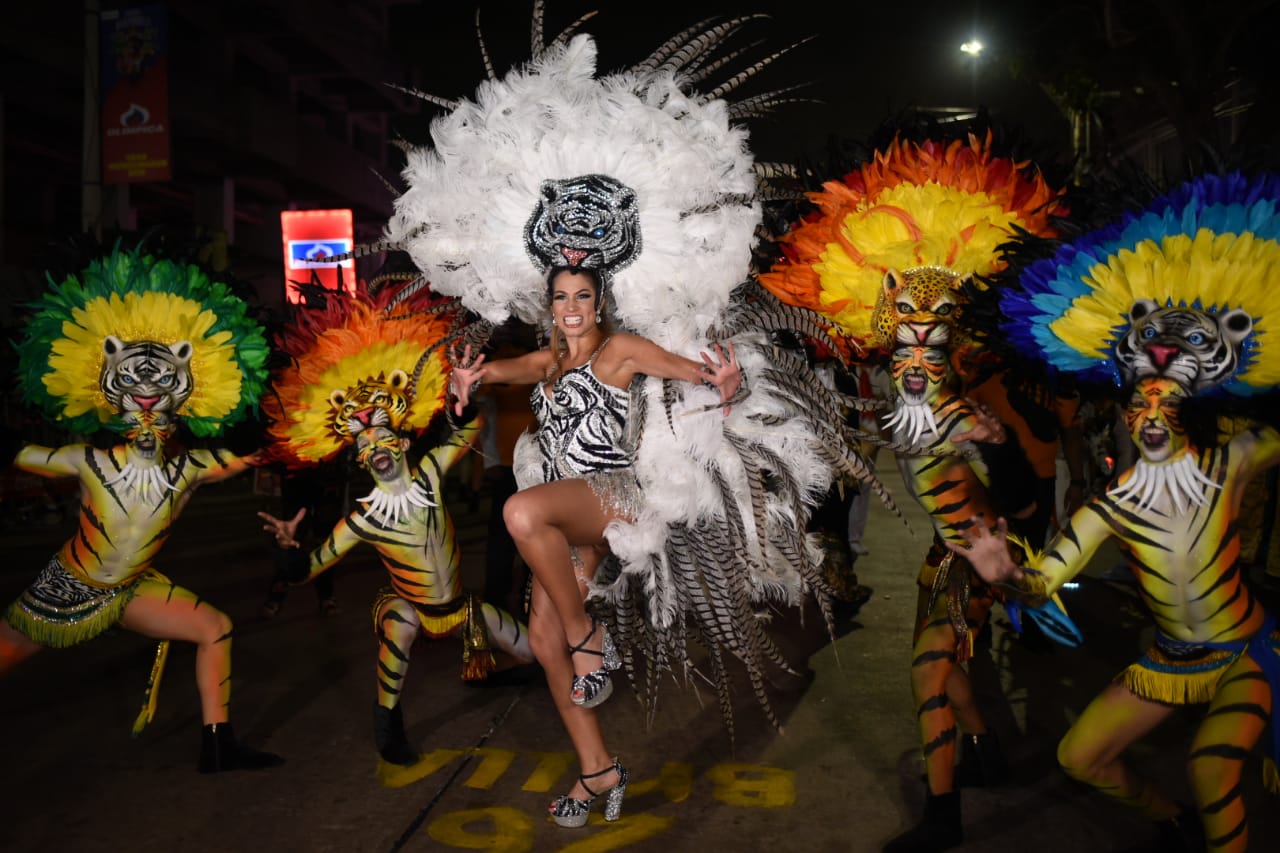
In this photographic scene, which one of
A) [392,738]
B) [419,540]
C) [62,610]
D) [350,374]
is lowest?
[392,738]

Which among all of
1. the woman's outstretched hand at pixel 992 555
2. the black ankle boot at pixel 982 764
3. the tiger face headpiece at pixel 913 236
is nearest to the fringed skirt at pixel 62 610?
the tiger face headpiece at pixel 913 236

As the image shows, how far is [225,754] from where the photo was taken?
3926mm

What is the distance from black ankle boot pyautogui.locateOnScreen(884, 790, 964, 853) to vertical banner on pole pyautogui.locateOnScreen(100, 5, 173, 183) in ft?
33.9

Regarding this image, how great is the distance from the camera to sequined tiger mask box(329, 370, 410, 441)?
4016mm

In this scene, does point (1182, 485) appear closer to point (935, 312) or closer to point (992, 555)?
point (992, 555)

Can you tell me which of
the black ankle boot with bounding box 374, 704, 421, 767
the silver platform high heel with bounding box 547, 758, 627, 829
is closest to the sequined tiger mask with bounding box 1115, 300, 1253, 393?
the silver platform high heel with bounding box 547, 758, 627, 829

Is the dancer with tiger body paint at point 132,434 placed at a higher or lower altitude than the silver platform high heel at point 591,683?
higher

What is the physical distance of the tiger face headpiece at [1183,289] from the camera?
2.69 m

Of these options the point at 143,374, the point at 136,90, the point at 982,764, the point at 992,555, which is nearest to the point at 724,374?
the point at 992,555

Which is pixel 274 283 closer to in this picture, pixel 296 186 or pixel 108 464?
pixel 296 186

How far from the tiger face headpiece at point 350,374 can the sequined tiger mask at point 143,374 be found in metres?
0.35

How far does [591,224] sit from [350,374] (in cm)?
119

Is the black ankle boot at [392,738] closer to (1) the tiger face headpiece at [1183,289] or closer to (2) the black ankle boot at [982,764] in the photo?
(2) the black ankle boot at [982,764]

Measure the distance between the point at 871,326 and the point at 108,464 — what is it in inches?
112
